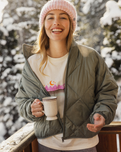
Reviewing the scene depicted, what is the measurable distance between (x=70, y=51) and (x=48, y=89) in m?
0.28

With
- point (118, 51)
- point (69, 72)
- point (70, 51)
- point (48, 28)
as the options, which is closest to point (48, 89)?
point (69, 72)

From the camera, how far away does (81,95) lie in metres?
1.20

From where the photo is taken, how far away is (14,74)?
282 centimetres

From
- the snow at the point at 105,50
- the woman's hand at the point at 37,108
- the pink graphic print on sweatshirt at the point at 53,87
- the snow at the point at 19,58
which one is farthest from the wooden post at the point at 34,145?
the snow at the point at 19,58

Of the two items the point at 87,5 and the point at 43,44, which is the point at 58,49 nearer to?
the point at 43,44

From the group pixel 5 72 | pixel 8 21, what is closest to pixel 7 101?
pixel 5 72

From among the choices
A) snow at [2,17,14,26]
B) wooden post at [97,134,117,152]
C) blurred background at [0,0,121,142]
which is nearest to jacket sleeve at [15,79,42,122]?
wooden post at [97,134,117,152]

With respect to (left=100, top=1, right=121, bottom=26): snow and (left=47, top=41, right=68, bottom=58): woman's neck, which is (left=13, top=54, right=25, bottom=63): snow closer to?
(left=100, top=1, right=121, bottom=26): snow

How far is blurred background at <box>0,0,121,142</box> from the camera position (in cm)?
238

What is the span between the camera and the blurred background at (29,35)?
2.38 metres

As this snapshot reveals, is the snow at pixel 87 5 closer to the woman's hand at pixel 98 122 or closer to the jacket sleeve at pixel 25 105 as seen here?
the jacket sleeve at pixel 25 105

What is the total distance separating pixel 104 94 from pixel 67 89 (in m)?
0.23

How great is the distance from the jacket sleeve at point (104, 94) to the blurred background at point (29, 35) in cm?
122

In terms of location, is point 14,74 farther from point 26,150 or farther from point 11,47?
point 26,150
